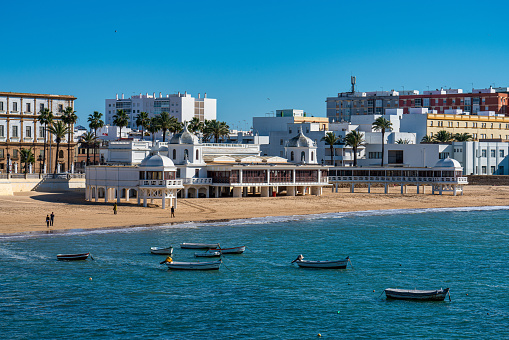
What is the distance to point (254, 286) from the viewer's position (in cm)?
5016

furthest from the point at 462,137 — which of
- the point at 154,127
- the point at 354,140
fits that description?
the point at 154,127

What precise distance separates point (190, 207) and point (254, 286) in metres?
39.7

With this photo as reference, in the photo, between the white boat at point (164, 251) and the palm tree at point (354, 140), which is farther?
the palm tree at point (354, 140)

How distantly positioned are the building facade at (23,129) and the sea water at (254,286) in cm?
5864

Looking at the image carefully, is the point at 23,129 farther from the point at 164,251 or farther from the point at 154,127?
the point at 164,251

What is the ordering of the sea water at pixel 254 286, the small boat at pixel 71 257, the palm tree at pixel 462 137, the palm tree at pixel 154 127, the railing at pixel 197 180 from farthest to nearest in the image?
the palm tree at pixel 462 137
the palm tree at pixel 154 127
the railing at pixel 197 180
the small boat at pixel 71 257
the sea water at pixel 254 286

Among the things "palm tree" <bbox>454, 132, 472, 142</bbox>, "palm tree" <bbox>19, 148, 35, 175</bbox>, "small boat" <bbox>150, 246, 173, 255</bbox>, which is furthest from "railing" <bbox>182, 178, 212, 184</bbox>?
"palm tree" <bbox>454, 132, 472, 142</bbox>

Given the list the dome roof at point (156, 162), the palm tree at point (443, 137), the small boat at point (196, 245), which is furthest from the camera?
the palm tree at point (443, 137)

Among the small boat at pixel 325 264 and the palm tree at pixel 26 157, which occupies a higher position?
the palm tree at pixel 26 157

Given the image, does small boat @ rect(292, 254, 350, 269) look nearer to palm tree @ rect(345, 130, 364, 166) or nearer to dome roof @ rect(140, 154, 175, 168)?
dome roof @ rect(140, 154, 175, 168)

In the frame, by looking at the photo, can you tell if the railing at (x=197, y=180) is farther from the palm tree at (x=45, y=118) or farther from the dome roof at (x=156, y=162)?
the palm tree at (x=45, y=118)

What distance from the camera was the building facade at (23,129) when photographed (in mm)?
123812

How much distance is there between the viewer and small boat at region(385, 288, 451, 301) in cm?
4688

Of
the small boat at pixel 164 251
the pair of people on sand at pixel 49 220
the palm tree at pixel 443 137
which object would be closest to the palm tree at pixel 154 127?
the palm tree at pixel 443 137
